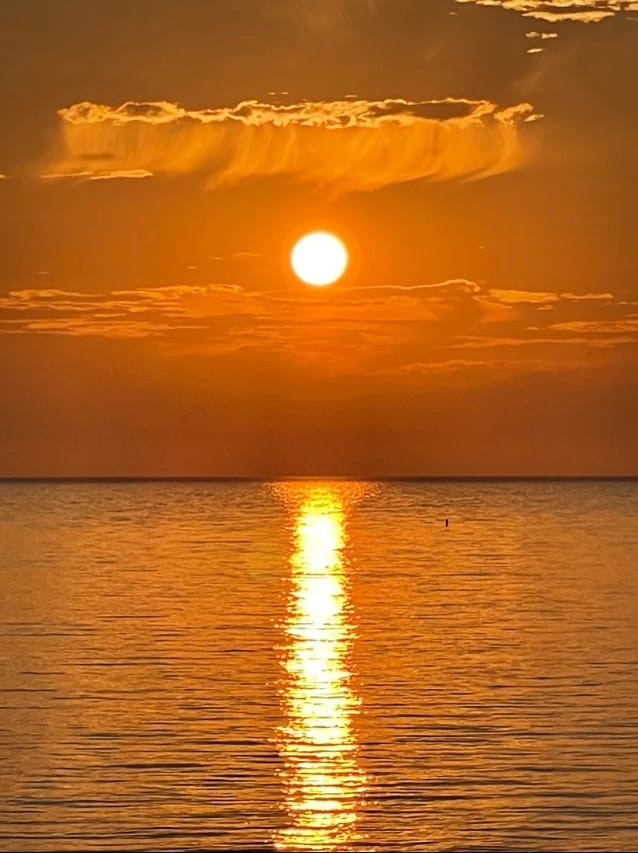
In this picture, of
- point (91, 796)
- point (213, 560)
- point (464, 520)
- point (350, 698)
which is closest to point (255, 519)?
point (464, 520)

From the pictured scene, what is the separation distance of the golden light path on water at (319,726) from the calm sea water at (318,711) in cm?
9

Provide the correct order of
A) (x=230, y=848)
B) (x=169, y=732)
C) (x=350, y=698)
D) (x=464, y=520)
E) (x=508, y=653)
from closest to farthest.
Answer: (x=230, y=848), (x=169, y=732), (x=350, y=698), (x=508, y=653), (x=464, y=520)

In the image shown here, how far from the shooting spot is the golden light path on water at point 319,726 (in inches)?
1025

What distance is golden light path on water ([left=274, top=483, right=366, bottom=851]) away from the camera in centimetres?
2605

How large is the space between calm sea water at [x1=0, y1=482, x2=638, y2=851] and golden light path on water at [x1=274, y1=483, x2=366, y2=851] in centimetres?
9

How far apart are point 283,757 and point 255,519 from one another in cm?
13324

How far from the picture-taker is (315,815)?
26703 mm

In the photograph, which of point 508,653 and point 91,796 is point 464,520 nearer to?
point 508,653

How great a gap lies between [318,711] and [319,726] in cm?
206

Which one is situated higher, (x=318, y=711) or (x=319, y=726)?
(x=318, y=711)

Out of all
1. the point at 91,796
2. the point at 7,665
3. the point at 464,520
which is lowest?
the point at 91,796

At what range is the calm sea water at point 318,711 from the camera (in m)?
26.3

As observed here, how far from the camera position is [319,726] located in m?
34.8

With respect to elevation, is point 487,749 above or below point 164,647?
below
